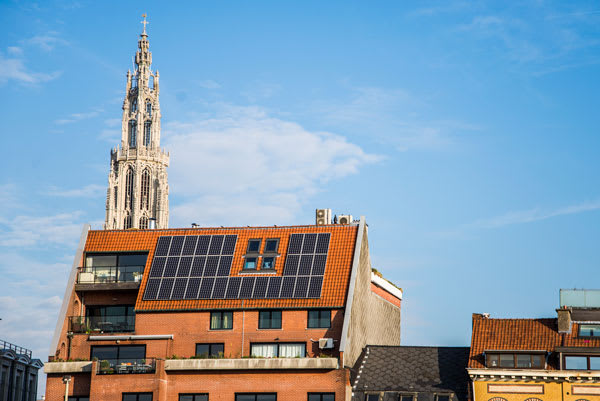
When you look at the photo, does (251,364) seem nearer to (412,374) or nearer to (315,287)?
(315,287)

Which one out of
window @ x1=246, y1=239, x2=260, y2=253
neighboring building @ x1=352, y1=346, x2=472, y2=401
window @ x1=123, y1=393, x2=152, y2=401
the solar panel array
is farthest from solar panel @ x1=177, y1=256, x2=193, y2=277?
neighboring building @ x1=352, y1=346, x2=472, y2=401

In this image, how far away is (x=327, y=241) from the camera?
2975 inches

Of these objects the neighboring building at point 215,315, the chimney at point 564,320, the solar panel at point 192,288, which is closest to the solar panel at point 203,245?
the neighboring building at point 215,315

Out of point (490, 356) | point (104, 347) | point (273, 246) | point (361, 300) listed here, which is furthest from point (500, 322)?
point (104, 347)

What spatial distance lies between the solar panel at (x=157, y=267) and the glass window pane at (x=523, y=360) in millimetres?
26312

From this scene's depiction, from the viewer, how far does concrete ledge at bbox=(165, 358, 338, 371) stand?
68375 mm

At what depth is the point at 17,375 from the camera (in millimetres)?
97500

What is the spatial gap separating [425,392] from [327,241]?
13.5 meters

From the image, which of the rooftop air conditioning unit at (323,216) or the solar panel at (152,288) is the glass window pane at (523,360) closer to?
the rooftop air conditioning unit at (323,216)

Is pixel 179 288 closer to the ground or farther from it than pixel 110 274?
closer to the ground

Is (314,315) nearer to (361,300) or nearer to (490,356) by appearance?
(361,300)

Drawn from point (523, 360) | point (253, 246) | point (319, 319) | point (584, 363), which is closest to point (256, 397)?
point (319, 319)

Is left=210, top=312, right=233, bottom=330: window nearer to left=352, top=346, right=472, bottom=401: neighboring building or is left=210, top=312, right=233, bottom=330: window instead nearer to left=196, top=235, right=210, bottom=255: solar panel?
left=196, top=235, right=210, bottom=255: solar panel

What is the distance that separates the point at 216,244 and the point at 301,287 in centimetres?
838
